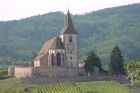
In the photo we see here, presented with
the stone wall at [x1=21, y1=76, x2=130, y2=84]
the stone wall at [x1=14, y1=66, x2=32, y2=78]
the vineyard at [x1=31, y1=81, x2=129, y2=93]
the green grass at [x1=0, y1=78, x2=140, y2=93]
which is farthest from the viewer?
the stone wall at [x1=14, y1=66, x2=32, y2=78]

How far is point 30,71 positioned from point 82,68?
8.29 m

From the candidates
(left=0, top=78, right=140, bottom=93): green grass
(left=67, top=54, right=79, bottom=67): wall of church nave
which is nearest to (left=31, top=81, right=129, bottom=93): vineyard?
(left=0, top=78, right=140, bottom=93): green grass

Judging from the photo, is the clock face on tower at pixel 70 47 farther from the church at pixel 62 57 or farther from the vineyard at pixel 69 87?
the vineyard at pixel 69 87

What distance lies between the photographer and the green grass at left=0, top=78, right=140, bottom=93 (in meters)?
76.7

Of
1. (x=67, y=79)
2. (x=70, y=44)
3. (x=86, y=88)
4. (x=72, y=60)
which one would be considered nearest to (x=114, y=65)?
(x=72, y=60)

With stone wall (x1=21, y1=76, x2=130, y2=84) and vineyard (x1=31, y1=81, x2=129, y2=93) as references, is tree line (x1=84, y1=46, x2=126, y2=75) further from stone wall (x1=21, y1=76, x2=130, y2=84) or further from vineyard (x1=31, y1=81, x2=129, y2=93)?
vineyard (x1=31, y1=81, x2=129, y2=93)

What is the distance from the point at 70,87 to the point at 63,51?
16.7 meters

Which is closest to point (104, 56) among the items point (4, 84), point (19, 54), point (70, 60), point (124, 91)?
point (19, 54)

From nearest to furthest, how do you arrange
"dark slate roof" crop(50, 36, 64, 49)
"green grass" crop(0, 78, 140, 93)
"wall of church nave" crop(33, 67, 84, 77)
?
1. "green grass" crop(0, 78, 140, 93)
2. "wall of church nave" crop(33, 67, 84, 77)
3. "dark slate roof" crop(50, 36, 64, 49)

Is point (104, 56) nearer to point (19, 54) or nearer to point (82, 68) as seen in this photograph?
point (19, 54)

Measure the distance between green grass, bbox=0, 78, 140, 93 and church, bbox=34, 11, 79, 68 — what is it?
10103 mm

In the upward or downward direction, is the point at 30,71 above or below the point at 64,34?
below

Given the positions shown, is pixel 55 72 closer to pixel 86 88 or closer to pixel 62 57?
pixel 62 57

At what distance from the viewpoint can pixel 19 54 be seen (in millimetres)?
194375
